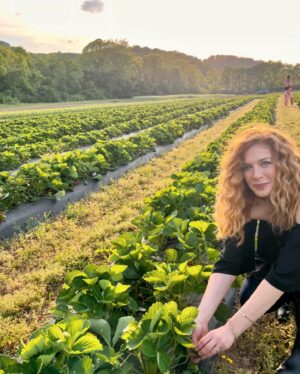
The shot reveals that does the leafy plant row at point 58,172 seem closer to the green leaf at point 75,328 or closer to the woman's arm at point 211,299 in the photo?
the woman's arm at point 211,299

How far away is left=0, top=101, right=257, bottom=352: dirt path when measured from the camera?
3832 mm

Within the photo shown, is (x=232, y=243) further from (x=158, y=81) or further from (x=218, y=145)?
(x=158, y=81)

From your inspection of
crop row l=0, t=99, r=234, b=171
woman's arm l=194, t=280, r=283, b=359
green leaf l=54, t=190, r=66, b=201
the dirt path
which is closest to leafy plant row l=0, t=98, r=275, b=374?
woman's arm l=194, t=280, r=283, b=359

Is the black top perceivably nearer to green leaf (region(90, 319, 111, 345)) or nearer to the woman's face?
the woman's face

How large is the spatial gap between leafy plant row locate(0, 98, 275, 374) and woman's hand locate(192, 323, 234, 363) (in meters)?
0.08

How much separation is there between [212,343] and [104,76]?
76.8 meters

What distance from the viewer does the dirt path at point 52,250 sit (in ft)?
12.6

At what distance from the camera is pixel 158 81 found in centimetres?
10156

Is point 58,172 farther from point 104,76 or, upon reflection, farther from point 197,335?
point 104,76

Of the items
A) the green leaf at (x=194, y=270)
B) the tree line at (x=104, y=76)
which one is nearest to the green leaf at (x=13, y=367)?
the green leaf at (x=194, y=270)

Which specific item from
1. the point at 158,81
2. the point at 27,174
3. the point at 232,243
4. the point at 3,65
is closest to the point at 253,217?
the point at 232,243

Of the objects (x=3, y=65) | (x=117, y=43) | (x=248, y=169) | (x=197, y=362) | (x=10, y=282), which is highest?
(x=117, y=43)

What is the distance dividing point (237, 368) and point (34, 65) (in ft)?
243

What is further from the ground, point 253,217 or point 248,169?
point 248,169
